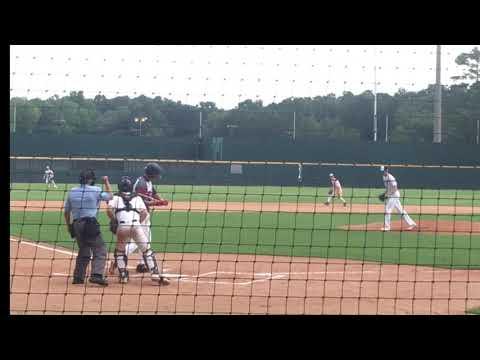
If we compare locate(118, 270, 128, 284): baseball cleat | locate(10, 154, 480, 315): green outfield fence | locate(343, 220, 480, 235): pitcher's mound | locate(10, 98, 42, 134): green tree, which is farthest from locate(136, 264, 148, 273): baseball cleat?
locate(10, 98, 42, 134): green tree

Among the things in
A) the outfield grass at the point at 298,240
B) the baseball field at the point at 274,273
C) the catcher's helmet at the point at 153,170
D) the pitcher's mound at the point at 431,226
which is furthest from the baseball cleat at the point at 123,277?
the pitcher's mound at the point at 431,226

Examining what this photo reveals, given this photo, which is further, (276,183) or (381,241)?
(276,183)

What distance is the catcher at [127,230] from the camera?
1072cm

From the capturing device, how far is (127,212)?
10.8 meters

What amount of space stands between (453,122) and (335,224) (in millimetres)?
17129

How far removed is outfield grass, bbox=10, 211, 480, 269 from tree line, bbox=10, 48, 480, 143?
552cm

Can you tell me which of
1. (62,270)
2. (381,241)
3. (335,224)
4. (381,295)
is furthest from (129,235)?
(335,224)

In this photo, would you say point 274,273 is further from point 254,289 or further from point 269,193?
point 269,193

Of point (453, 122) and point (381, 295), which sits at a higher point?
point (453, 122)

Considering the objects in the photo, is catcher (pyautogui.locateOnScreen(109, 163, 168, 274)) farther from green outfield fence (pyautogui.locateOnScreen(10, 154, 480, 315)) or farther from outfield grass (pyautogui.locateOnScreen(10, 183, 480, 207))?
outfield grass (pyautogui.locateOnScreen(10, 183, 480, 207))

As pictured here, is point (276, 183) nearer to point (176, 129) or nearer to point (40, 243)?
point (176, 129)

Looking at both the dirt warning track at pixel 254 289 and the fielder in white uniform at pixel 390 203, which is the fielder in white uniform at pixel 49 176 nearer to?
the fielder in white uniform at pixel 390 203

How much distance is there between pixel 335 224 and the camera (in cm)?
2247
